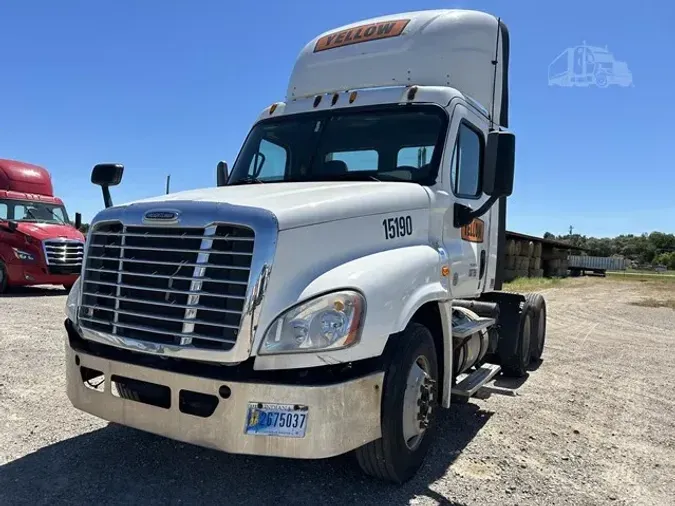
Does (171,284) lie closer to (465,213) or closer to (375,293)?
(375,293)

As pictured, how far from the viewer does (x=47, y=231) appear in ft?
44.5

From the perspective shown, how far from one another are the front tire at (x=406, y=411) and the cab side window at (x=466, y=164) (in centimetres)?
145

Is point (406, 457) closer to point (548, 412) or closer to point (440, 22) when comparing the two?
point (548, 412)

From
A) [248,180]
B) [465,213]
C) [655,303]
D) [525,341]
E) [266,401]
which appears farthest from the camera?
[655,303]

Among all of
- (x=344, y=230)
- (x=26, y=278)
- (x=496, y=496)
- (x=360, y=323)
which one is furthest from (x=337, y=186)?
(x=26, y=278)

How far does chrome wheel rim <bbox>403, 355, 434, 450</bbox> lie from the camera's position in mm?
3460

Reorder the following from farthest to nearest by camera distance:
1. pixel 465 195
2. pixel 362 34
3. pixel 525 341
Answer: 1. pixel 525 341
2. pixel 362 34
3. pixel 465 195

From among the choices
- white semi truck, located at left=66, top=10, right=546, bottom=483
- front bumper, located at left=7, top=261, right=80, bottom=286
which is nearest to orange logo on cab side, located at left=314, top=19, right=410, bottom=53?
white semi truck, located at left=66, top=10, right=546, bottom=483

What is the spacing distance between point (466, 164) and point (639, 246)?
107m

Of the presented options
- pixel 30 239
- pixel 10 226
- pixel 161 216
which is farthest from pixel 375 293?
pixel 10 226

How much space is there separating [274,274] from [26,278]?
1258cm

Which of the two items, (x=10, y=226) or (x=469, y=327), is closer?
(x=469, y=327)

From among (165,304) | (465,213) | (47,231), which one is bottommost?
(165,304)

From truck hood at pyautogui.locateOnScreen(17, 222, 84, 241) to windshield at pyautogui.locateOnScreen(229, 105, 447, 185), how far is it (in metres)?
10.3
